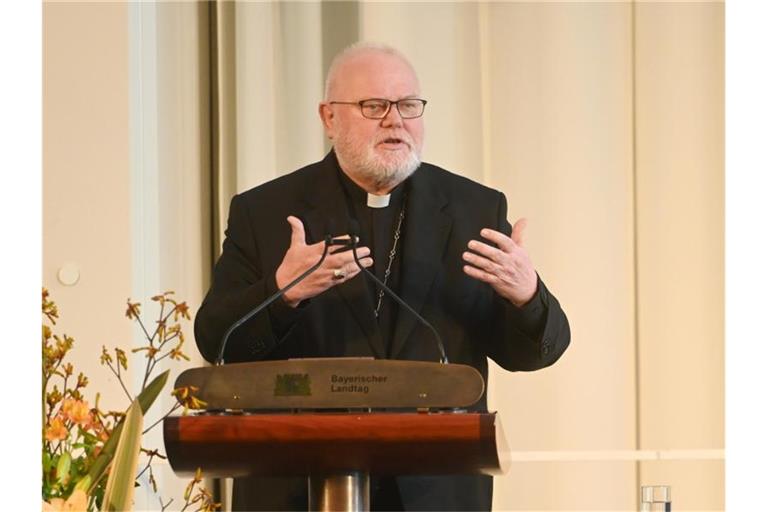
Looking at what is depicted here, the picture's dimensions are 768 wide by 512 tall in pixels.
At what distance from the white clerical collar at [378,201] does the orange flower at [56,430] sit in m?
2.09

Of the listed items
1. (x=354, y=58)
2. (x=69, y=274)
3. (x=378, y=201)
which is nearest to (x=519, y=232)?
(x=378, y=201)

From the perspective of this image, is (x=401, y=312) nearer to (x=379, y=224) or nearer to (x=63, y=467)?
(x=379, y=224)

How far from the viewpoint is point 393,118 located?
120 inches

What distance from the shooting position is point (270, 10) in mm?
4523

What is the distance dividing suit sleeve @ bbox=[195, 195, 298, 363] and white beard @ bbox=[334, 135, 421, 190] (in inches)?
10.4

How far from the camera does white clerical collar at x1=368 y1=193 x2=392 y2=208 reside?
3195 millimetres

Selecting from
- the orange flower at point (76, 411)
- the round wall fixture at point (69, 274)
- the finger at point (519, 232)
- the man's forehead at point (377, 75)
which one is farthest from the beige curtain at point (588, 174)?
the orange flower at point (76, 411)

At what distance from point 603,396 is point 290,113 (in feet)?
4.57

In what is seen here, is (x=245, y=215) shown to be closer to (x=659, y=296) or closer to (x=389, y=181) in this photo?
(x=389, y=181)

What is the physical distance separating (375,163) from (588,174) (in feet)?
5.32

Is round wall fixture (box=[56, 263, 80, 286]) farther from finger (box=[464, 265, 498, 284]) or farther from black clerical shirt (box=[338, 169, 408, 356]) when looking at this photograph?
finger (box=[464, 265, 498, 284])
